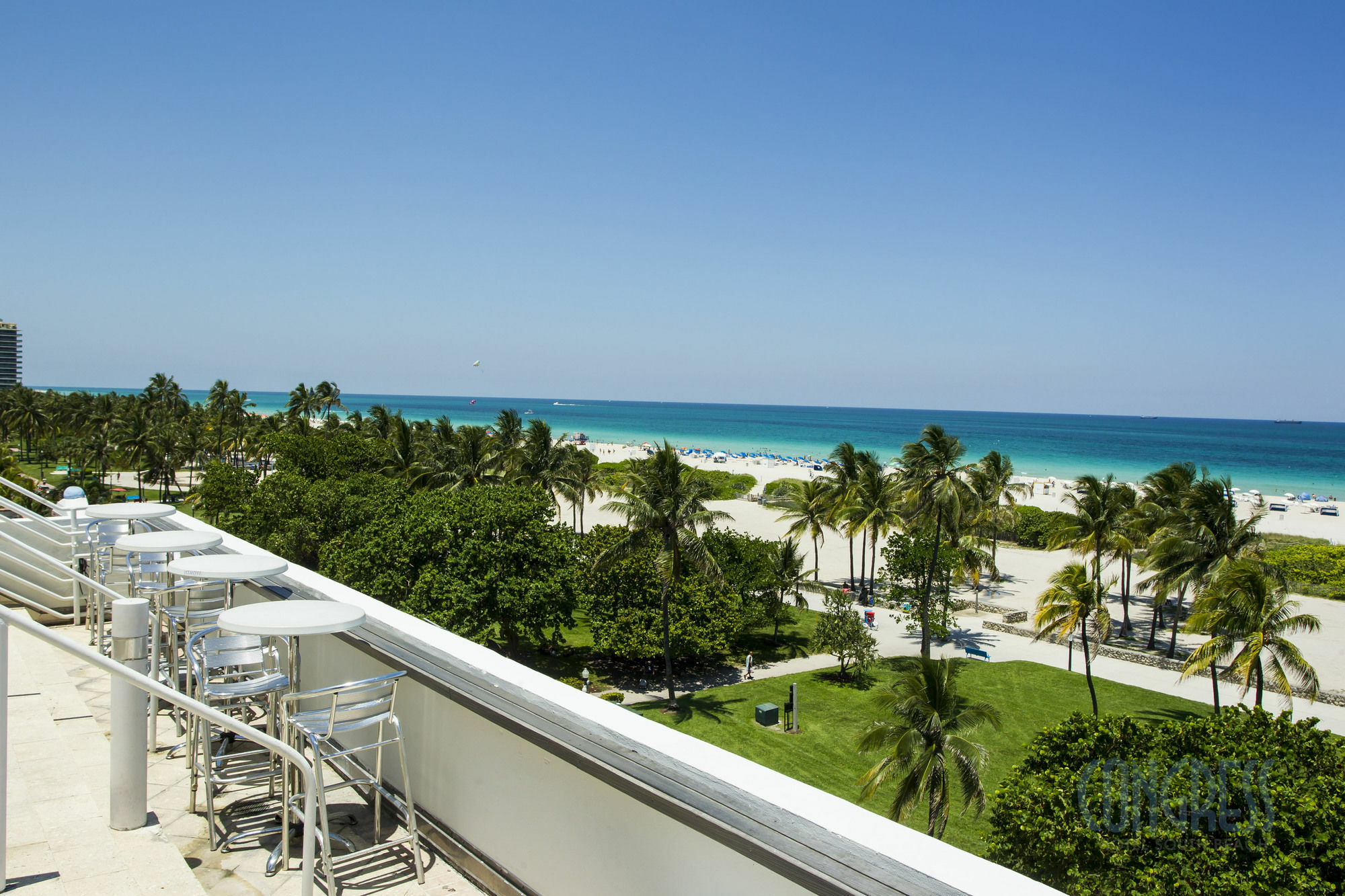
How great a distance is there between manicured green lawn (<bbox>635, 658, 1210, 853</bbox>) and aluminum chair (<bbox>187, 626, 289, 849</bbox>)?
607 inches

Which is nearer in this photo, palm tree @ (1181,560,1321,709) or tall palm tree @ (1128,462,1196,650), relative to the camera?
palm tree @ (1181,560,1321,709)

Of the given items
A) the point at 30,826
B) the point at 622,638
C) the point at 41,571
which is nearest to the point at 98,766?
the point at 30,826

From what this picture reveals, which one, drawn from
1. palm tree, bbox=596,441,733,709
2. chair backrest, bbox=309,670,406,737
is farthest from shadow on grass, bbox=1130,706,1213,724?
chair backrest, bbox=309,670,406,737

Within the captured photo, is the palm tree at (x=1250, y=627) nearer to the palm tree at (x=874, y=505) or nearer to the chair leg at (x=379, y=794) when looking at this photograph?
the palm tree at (x=874, y=505)

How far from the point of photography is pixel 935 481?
Answer: 89.7 ft

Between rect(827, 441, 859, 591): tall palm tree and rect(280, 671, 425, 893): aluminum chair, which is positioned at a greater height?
rect(280, 671, 425, 893): aluminum chair

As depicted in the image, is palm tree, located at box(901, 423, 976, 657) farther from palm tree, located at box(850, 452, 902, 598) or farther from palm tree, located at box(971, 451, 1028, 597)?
palm tree, located at box(850, 452, 902, 598)

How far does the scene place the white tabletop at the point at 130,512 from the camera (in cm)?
707

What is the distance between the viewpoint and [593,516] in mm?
62344

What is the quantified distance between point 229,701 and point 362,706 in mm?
1849

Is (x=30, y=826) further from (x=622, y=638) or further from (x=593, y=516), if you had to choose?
(x=593, y=516)

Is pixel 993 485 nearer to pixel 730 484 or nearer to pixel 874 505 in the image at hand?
pixel 874 505

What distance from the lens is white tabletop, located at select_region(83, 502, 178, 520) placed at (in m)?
7.07

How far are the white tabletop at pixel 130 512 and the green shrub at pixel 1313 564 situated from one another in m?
47.6
